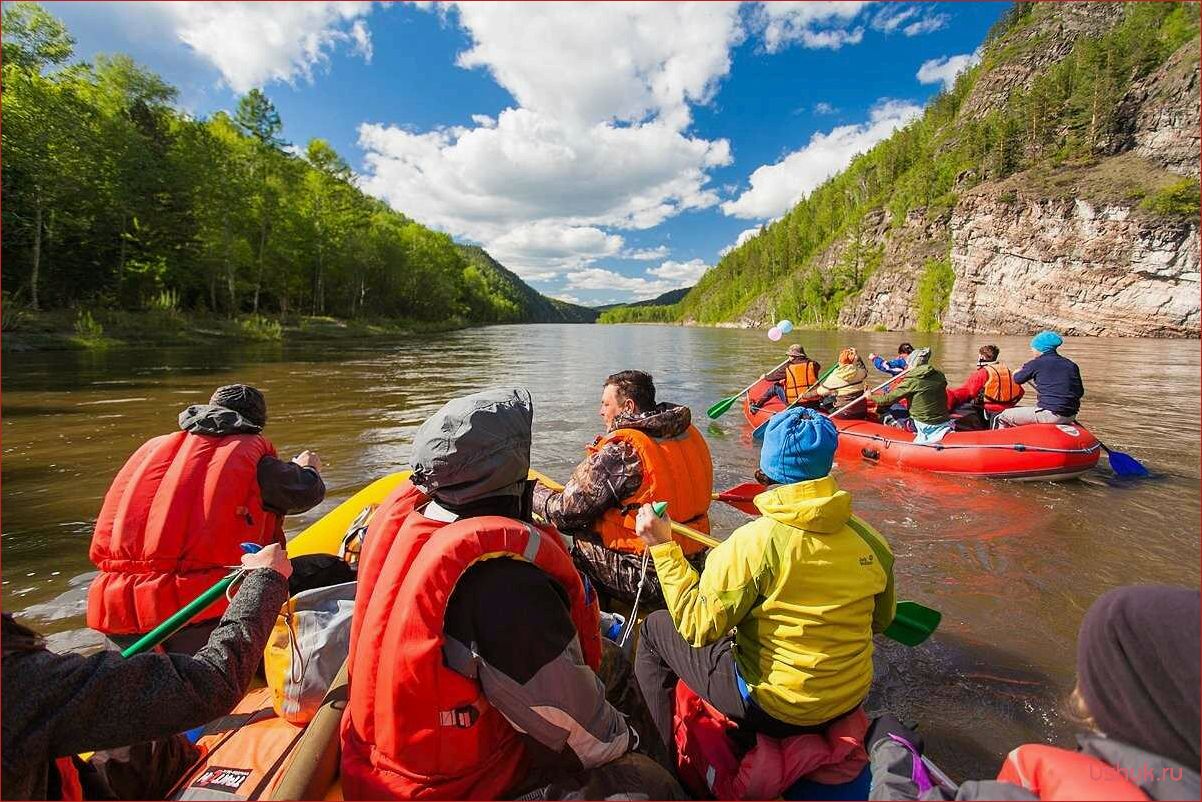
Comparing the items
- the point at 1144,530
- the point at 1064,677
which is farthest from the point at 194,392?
the point at 1144,530

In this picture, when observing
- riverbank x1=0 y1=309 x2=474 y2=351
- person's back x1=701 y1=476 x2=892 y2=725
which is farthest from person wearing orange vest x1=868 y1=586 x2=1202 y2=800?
riverbank x1=0 y1=309 x2=474 y2=351

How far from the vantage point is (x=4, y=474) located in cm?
716

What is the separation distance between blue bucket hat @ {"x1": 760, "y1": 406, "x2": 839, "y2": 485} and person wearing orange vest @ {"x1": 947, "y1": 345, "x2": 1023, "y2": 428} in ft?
27.3

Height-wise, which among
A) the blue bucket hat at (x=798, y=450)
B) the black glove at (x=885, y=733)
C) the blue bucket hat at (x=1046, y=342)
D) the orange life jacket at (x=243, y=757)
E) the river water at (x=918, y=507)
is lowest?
the river water at (x=918, y=507)

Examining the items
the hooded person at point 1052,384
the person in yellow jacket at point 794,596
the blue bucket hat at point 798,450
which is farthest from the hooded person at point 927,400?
the blue bucket hat at point 798,450

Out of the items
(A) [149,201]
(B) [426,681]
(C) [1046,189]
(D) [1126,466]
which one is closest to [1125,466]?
(D) [1126,466]

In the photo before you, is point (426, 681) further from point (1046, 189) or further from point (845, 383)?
point (1046, 189)

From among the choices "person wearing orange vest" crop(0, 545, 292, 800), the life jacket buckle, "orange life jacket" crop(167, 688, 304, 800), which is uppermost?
"person wearing orange vest" crop(0, 545, 292, 800)

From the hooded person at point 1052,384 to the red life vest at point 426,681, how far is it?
908 cm

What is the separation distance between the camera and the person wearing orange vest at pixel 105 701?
1.27 meters

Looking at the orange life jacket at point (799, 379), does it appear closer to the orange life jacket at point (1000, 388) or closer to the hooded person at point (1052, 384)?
the orange life jacket at point (1000, 388)

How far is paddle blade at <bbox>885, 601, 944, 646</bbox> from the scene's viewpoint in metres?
2.80

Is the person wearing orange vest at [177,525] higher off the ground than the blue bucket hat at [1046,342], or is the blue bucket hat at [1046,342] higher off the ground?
the blue bucket hat at [1046,342]

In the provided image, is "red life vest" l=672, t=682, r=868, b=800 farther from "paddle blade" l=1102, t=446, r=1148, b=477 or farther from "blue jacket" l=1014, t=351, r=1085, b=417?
"paddle blade" l=1102, t=446, r=1148, b=477
